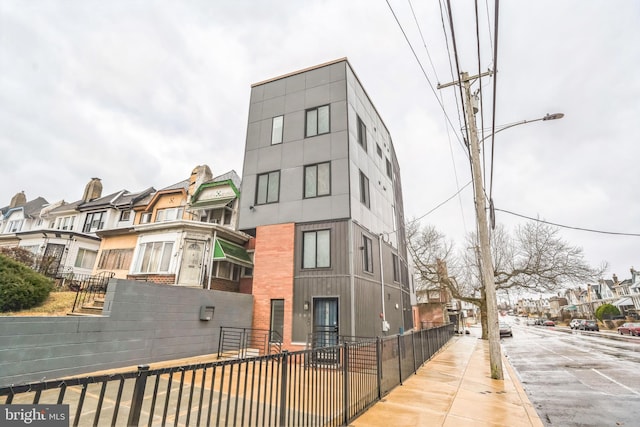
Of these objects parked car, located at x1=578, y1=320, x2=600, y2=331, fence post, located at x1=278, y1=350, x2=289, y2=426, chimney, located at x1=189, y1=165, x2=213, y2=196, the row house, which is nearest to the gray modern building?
the row house

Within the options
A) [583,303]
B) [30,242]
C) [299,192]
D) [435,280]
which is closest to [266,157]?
[299,192]

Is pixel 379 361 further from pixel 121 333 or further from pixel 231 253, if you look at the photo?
pixel 231 253

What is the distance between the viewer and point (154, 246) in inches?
612

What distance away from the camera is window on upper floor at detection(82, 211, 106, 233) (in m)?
24.8

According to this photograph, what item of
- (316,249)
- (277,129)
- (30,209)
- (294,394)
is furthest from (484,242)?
(30,209)

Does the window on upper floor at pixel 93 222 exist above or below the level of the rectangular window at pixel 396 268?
above

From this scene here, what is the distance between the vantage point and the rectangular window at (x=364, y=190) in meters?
14.9

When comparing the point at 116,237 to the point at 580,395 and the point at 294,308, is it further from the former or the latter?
the point at 580,395

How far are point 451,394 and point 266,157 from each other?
1265cm

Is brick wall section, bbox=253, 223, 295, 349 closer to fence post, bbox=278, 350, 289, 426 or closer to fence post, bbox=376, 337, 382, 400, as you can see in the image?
fence post, bbox=376, 337, 382, 400

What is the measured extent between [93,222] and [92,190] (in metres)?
4.62

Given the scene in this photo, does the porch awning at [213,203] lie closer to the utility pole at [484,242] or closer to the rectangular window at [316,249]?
the rectangular window at [316,249]

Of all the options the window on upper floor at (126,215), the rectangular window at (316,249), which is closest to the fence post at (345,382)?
the rectangular window at (316,249)

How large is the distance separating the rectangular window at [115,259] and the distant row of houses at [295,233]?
2.7 inches
